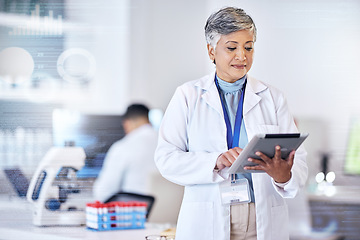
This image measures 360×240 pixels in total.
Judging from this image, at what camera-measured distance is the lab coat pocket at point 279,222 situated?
2.26 metres

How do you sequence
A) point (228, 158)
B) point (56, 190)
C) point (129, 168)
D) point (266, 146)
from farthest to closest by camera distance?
point (129, 168)
point (56, 190)
point (228, 158)
point (266, 146)

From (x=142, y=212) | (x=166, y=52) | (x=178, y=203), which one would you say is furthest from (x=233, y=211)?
(x=166, y=52)

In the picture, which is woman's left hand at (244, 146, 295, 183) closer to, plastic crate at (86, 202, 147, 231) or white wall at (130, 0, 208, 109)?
plastic crate at (86, 202, 147, 231)

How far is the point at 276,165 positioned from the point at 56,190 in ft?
5.22

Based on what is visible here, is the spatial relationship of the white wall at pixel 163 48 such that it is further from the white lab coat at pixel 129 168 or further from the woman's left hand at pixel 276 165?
the woman's left hand at pixel 276 165

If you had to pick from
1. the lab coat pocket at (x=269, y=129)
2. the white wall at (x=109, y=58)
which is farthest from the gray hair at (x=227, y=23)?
the white wall at (x=109, y=58)

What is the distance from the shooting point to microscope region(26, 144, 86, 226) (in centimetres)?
323

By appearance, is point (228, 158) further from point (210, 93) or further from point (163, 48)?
point (163, 48)

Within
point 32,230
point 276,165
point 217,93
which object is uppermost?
point 217,93

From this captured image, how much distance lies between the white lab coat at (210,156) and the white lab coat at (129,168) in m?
2.79

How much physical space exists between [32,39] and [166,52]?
2607 mm

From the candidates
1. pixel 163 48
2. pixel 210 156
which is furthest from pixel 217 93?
pixel 163 48

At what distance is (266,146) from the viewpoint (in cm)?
203

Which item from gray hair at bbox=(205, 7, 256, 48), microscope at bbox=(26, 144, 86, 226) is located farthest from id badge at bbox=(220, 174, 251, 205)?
microscope at bbox=(26, 144, 86, 226)
